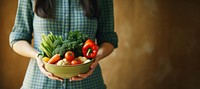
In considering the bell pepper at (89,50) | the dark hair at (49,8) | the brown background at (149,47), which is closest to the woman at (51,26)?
the dark hair at (49,8)

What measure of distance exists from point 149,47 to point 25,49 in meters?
1.01

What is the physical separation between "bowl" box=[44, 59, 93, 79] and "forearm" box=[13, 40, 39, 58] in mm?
163

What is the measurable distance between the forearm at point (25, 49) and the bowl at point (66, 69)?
6.4 inches

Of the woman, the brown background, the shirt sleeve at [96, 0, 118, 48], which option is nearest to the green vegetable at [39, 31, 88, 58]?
the woman

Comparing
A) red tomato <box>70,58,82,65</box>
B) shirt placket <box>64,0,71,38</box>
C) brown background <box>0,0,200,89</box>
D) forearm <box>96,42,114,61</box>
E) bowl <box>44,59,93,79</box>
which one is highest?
shirt placket <box>64,0,71,38</box>

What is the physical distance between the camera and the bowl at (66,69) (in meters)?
1.02

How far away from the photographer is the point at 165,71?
2.05 m

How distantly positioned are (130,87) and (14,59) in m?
0.78

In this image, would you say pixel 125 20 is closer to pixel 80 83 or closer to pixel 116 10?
pixel 116 10

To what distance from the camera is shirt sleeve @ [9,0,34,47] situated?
125 centimetres

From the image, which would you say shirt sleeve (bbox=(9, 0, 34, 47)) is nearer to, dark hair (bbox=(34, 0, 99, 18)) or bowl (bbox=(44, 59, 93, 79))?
dark hair (bbox=(34, 0, 99, 18))

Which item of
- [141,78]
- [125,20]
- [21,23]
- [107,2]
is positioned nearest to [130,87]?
[141,78]

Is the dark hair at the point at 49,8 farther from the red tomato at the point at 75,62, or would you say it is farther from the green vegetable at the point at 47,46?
the red tomato at the point at 75,62

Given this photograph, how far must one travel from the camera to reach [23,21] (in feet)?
4.13
